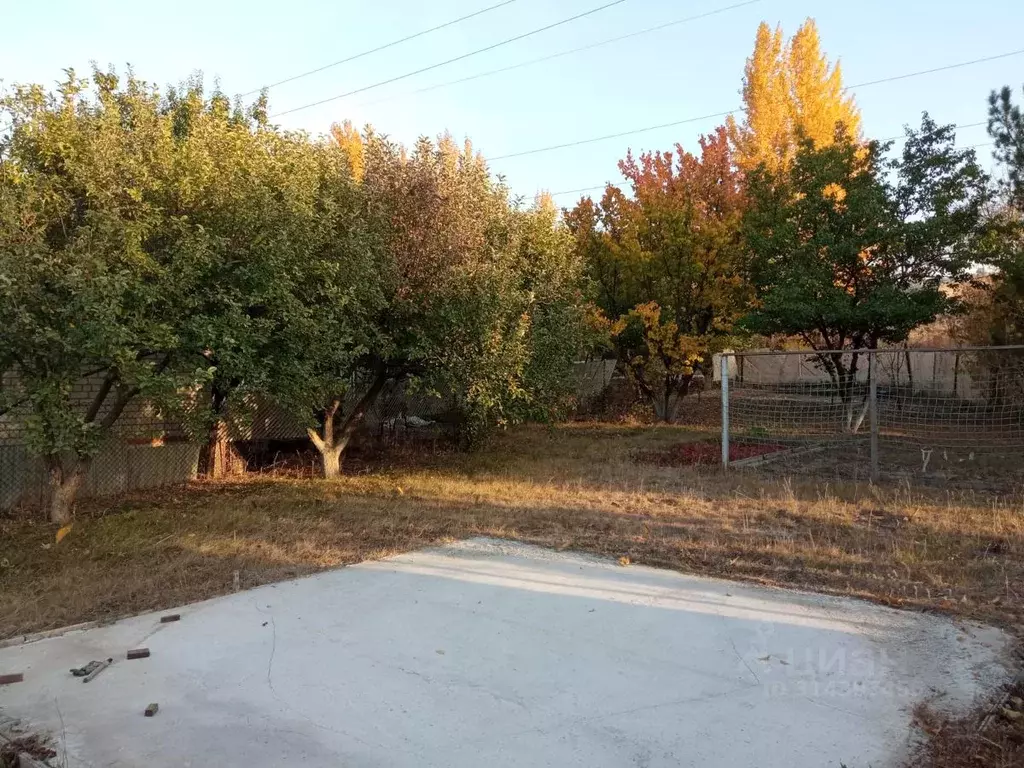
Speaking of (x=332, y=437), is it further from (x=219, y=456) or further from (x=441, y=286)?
(x=441, y=286)

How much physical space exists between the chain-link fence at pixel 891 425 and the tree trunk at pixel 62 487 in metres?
8.40

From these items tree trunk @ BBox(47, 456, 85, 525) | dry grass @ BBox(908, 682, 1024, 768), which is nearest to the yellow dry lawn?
tree trunk @ BBox(47, 456, 85, 525)

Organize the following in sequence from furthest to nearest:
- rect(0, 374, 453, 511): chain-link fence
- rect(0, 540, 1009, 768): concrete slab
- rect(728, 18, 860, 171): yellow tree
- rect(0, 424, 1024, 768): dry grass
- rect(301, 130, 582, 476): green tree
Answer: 1. rect(728, 18, 860, 171): yellow tree
2. rect(301, 130, 582, 476): green tree
3. rect(0, 374, 453, 511): chain-link fence
4. rect(0, 424, 1024, 768): dry grass
5. rect(0, 540, 1009, 768): concrete slab

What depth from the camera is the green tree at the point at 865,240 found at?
43.1 feet

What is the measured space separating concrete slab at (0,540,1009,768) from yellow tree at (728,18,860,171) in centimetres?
1897

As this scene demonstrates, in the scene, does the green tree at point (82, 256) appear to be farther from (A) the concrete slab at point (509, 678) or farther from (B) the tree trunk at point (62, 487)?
(A) the concrete slab at point (509, 678)

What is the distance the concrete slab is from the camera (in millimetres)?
3111

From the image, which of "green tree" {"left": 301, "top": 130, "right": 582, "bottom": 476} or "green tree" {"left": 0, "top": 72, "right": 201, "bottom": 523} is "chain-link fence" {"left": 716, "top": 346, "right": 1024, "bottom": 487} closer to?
"green tree" {"left": 301, "top": 130, "right": 582, "bottom": 476}

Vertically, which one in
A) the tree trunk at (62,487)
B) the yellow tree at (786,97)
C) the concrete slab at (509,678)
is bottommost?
the concrete slab at (509,678)

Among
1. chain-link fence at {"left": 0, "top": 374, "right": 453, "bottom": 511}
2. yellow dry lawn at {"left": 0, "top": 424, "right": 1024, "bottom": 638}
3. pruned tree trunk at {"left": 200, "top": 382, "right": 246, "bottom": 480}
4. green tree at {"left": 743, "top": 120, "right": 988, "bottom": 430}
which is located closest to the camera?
yellow dry lawn at {"left": 0, "top": 424, "right": 1024, "bottom": 638}

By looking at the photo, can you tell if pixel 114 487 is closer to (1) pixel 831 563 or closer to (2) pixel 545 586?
(2) pixel 545 586

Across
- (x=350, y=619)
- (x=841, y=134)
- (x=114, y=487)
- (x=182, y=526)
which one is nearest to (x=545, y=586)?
(x=350, y=619)

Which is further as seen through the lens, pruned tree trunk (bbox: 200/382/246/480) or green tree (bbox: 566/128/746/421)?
green tree (bbox: 566/128/746/421)

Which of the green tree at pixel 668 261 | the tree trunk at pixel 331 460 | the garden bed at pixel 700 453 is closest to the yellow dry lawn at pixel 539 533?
the tree trunk at pixel 331 460
